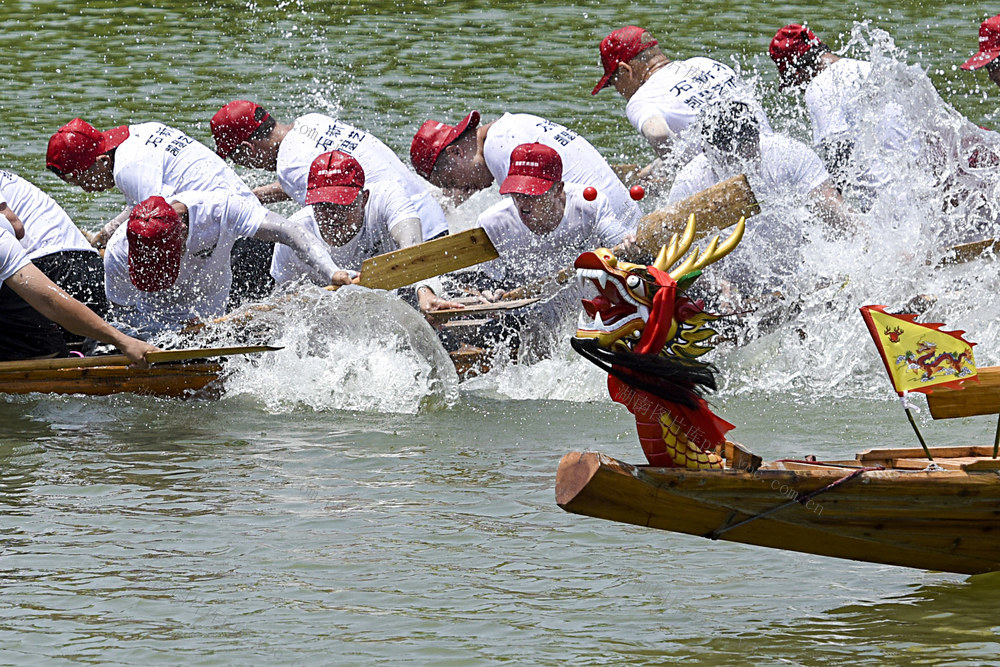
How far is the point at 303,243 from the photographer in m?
7.34

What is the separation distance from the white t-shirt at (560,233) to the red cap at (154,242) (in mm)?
1524

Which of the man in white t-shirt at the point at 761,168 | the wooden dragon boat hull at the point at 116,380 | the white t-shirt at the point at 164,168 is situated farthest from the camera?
the white t-shirt at the point at 164,168

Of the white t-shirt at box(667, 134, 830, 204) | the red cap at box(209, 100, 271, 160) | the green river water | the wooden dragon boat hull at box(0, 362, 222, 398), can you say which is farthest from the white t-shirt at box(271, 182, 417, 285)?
the white t-shirt at box(667, 134, 830, 204)

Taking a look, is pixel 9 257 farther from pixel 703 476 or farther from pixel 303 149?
pixel 703 476

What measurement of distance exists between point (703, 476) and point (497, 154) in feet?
13.7

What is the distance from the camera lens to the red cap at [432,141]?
8.09 metres

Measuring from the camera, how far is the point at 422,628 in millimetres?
4375

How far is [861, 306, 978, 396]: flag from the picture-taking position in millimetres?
4145

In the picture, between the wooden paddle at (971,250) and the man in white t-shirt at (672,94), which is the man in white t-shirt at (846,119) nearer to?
the man in white t-shirt at (672,94)

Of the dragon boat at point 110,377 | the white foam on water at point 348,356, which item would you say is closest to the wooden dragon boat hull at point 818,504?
the white foam on water at point 348,356

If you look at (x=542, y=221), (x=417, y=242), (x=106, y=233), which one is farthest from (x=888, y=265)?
A: (x=106, y=233)

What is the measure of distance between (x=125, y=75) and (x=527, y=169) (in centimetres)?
961

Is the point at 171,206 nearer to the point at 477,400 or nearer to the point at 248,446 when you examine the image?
the point at 248,446

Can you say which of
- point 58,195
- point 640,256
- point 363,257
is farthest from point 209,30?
point 640,256
